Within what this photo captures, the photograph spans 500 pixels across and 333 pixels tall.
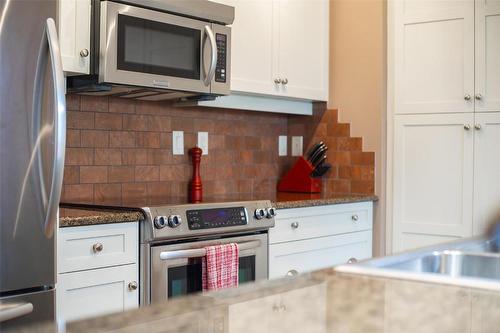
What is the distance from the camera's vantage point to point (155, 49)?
9.60 ft

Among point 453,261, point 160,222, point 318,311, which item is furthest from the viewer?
point 160,222

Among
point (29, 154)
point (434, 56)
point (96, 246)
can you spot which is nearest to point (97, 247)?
point (96, 246)

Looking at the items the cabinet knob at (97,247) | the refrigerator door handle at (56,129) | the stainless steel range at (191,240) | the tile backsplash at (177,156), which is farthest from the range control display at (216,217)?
the refrigerator door handle at (56,129)

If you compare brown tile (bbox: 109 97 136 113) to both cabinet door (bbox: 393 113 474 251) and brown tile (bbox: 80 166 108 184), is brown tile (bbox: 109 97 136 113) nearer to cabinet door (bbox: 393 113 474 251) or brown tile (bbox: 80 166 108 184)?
brown tile (bbox: 80 166 108 184)

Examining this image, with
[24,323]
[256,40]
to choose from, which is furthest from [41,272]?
[256,40]

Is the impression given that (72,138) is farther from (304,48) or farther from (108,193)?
(304,48)

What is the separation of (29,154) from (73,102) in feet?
3.29

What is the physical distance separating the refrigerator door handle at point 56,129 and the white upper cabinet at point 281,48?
1.37 metres

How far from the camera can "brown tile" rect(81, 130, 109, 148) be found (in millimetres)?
3131

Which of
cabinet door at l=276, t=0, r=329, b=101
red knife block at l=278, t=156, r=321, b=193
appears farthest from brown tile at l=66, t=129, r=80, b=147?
red knife block at l=278, t=156, r=321, b=193

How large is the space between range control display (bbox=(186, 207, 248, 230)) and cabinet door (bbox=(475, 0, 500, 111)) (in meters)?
1.38

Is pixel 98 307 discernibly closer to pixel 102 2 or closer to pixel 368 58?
pixel 102 2

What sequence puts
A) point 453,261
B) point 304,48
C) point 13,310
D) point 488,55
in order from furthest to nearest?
1. point 304,48
2. point 488,55
3. point 13,310
4. point 453,261

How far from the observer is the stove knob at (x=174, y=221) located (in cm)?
270
